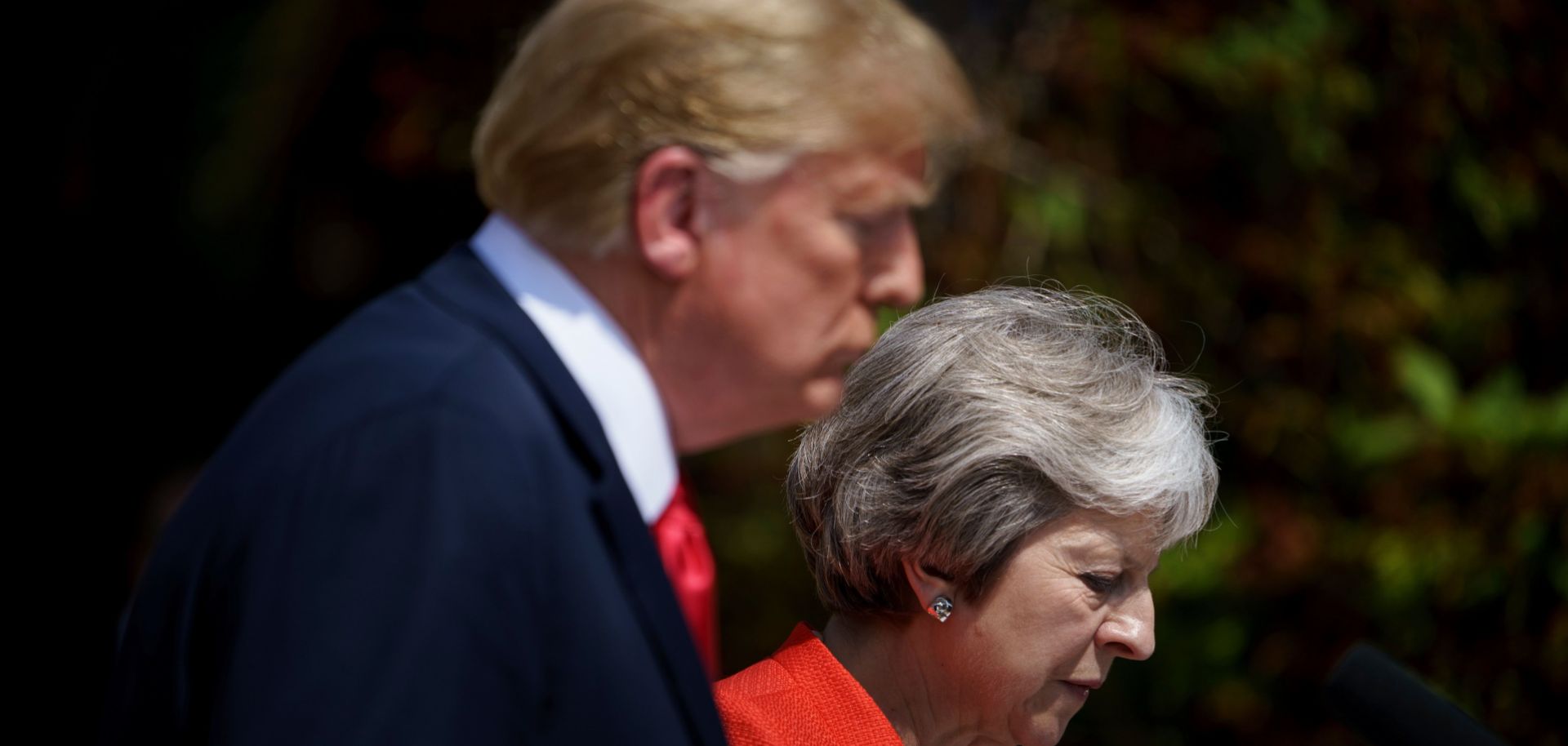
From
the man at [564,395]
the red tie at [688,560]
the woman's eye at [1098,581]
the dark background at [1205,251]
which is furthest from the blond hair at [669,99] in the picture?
the dark background at [1205,251]

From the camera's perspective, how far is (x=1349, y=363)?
145 inches

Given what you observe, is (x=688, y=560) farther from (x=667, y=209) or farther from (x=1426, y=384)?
(x=1426, y=384)

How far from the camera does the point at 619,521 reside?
0.96 m

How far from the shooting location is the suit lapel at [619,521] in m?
0.96

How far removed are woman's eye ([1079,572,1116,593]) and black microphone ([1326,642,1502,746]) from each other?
0.26 metres

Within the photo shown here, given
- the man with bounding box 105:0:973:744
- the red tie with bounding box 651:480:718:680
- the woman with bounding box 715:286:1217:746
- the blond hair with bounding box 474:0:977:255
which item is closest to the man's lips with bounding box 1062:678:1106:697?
the woman with bounding box 715:286:1217:746

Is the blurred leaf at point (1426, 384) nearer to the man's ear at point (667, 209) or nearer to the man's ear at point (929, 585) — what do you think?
the man's ear at point (929, 585)

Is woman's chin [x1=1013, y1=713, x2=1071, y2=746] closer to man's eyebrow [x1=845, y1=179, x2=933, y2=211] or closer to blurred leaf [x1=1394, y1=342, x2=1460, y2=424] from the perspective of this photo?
man's eyebrow [x1=845, y1=179, x2=933, y2=211]

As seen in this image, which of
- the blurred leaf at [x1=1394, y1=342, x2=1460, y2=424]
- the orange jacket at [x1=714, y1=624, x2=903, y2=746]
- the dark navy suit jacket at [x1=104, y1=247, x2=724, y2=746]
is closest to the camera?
the dark navy suit jacket at [x1=104, y1=247, x2=724, y2=746]

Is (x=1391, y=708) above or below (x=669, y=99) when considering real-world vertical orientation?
below

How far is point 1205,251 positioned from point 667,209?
117 inches

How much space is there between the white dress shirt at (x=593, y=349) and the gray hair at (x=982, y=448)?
681mm

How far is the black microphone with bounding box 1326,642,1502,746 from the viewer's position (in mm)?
1473

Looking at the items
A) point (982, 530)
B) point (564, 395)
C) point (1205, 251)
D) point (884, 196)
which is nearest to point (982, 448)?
point (982, 530)
